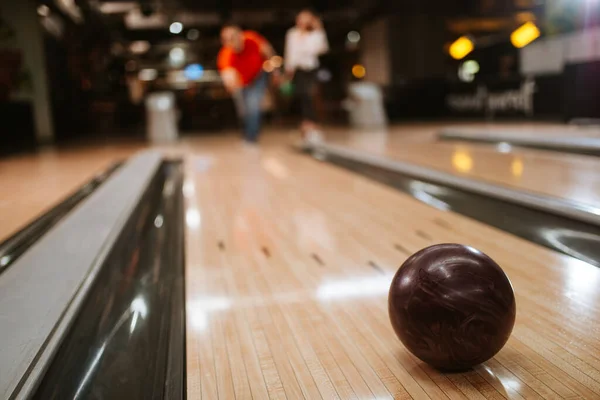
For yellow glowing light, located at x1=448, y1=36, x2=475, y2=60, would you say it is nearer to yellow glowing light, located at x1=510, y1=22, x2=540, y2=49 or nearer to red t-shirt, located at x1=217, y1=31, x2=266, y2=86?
yellow glowing light, located at x1=510, y1=22, x2=540, y2=49

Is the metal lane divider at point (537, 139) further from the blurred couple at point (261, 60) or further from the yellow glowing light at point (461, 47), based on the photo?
the yellow glowing light at point (461, 47)

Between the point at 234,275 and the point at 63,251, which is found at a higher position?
the point at 63,251

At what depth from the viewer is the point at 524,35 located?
35.7 feet

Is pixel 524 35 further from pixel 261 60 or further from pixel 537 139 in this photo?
pixel 537 139

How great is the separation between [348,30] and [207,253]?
13053 millimetres

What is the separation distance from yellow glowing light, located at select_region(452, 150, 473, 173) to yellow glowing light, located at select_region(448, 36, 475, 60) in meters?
7.12

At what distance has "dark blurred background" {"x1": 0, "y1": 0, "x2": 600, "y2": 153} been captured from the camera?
9.05m

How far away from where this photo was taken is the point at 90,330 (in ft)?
5.23

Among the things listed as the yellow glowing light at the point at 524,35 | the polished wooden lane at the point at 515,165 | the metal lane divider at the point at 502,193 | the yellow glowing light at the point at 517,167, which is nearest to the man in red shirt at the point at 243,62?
the polished wooden lane at the point at 515,165

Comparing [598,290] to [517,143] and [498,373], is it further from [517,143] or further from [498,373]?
[517,143]

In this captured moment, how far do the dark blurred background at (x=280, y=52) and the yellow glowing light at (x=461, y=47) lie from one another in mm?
70

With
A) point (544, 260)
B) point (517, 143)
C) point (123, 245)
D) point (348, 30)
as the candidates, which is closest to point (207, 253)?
point (123, 245)

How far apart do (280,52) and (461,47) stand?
6.09 metres

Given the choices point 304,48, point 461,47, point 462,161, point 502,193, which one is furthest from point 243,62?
point 461,47
